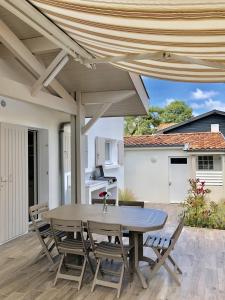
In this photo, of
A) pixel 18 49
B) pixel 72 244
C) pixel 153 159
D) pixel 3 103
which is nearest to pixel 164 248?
pixel 72 244

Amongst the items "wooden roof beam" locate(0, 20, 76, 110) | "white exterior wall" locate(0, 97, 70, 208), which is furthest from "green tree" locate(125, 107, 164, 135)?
"wooden roof beam" locate(0, 20, 76, 110)

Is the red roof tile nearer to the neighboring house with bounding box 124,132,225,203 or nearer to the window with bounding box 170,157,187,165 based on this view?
the neighboring house with bounding box 124,132,225,203

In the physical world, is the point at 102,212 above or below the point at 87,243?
above

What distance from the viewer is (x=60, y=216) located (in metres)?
5.05

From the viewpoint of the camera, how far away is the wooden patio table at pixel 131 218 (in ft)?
14.4

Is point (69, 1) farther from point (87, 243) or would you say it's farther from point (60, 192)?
point (60, 192)

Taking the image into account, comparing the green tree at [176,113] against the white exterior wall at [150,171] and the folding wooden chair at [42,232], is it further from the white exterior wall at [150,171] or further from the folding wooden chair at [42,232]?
the folding wooden chair at [42,232]

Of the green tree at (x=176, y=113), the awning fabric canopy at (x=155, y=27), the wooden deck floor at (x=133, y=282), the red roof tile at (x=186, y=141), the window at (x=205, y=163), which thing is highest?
the green tree at (x=176, y=113)

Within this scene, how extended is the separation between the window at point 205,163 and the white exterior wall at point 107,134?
12.4 feet

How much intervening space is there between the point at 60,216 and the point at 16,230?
2805 millimetres

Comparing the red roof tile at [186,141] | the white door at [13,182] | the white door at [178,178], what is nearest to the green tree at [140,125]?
the red roof tile at [186,141]

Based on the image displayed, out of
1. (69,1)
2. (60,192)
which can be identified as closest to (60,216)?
(69,1)

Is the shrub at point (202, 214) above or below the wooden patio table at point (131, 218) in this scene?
below

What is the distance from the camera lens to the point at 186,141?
14.8 m
